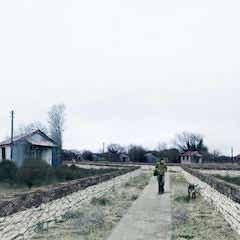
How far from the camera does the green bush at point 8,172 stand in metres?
24.9

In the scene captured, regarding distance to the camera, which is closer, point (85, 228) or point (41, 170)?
point (85, 228)

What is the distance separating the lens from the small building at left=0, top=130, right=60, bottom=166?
55.8 meters

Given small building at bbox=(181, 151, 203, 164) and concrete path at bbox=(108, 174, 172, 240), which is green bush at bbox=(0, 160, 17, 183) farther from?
small building at bbox=(181, 151, 203, 164)

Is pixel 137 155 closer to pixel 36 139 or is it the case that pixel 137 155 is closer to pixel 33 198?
pixel 36 139

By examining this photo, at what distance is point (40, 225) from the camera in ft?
35.3

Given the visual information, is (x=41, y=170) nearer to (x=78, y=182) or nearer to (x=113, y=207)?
(x=78, y=182)

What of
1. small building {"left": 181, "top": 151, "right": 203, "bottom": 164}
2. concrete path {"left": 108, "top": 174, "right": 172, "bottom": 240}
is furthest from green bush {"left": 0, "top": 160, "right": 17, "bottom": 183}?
small building {"left": 181, "top": 151, "right": 203, "bottom": 164}

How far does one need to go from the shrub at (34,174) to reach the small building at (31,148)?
27.7 m

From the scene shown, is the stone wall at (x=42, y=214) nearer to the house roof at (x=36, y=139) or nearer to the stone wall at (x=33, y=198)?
the stone wall at (x=33, y=198)

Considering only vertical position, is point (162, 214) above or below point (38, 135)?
below

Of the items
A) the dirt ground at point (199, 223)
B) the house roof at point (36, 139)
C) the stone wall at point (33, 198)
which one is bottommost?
the dirt ground at point (199, 223)

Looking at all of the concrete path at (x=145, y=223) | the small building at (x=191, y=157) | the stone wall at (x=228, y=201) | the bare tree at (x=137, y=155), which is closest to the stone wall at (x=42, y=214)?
the concrete path at (x=145, y=223)

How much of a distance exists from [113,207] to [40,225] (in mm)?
5271

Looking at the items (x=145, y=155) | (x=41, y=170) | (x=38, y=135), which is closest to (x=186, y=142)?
(x=145, y=155)
